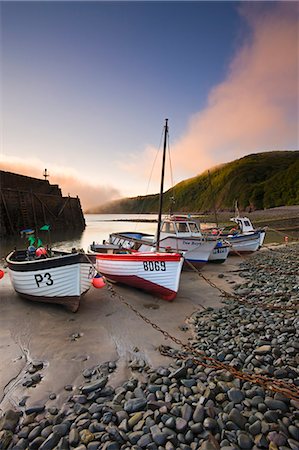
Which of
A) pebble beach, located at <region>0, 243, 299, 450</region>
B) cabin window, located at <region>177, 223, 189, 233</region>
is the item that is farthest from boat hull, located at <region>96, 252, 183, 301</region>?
→ cabin window, located at <region>177, 223, 189, 233</region>

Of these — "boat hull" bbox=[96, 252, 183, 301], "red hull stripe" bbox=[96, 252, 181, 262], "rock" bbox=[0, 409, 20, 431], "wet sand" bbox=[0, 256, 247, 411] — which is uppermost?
"red hull stripe" bbox=[96, 252, 181, 262]

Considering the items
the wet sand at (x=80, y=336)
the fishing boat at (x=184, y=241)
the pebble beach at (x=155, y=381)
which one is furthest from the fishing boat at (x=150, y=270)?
the fishing boat at (x=184, y=241)

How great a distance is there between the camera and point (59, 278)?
8773mm

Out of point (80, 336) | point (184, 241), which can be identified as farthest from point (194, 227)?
point (80, 336)

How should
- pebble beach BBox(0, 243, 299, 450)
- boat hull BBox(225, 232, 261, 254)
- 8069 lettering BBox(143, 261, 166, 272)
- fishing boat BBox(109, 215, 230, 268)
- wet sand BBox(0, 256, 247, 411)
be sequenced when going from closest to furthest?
pebble beach BBox(0, 243, 299, 450) < wet sand BBox(0, 256, 247, 411) < 8069 lettering BBox(143, 261, 166, 272) < fishing boat BBox(109, 215, 230, 268) < boat hull BBox(225, 232, 261, 254)

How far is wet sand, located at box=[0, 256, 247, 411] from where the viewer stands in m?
5.22

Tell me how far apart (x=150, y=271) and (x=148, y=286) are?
776 mm

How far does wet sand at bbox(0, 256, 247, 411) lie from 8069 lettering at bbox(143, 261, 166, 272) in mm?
1321

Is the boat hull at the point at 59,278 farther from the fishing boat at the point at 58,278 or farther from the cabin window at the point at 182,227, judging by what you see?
the cabin window at the point at 182,227

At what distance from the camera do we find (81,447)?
3506 mm

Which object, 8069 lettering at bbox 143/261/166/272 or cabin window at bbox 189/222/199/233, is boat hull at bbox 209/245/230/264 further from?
8069 lettering at bbox 143/261/166/272

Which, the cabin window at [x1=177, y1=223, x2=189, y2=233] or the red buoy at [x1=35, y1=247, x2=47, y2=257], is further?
the cabin window at [x1=177, y1=223, x2=189, y2=233]

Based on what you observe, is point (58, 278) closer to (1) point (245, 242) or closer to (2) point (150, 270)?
(2) point (150, 270)

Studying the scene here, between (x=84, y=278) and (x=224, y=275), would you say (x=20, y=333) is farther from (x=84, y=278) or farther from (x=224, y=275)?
(x=224, y=275)
